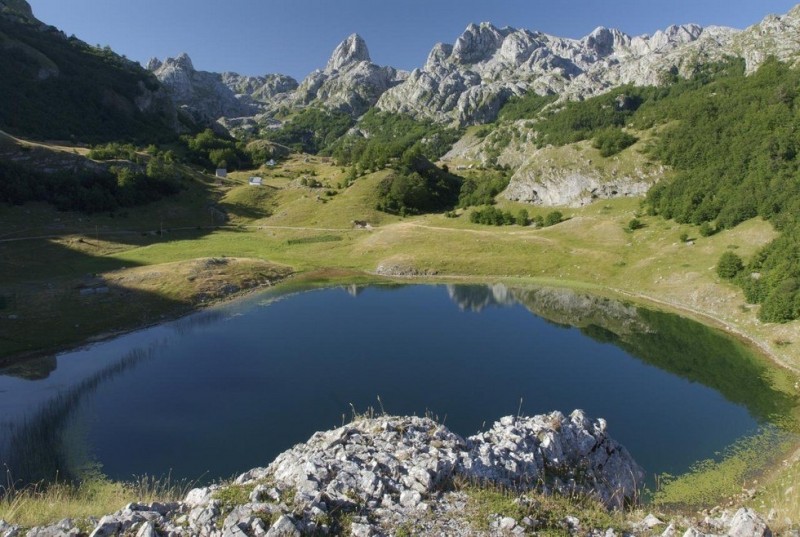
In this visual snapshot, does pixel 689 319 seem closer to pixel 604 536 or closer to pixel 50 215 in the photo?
pixel 604 536

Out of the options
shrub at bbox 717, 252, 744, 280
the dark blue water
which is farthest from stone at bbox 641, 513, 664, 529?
shrub at bbox 717, 252, 744, 280

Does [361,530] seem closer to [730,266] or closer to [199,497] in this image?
[199,497]

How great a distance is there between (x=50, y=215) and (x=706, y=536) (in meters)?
124

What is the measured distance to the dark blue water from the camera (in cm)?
3153

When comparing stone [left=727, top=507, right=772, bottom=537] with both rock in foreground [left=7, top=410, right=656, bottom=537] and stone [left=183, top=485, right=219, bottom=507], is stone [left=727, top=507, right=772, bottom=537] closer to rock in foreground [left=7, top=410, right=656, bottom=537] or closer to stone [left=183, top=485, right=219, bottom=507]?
rock in foreground [left=7, top=410, right=656, bottom=537]

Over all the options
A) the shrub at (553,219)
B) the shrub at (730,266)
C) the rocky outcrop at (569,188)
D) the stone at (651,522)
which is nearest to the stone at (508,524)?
the stone at (651,522)

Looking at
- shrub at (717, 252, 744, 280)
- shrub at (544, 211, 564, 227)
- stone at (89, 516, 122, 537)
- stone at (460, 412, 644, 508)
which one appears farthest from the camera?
shrub at (544, 211, 564, 227)

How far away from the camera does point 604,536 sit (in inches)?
501

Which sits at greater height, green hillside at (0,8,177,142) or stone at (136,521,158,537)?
green hillside at (0,8,177,142)

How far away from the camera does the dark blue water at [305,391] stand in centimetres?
3153

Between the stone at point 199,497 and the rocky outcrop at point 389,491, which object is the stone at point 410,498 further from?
the stone at point 199,497

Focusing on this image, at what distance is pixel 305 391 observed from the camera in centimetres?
3966

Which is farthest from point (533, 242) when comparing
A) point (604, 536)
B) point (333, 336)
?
point (604, 536)

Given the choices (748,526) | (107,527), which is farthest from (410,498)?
(748,526)
